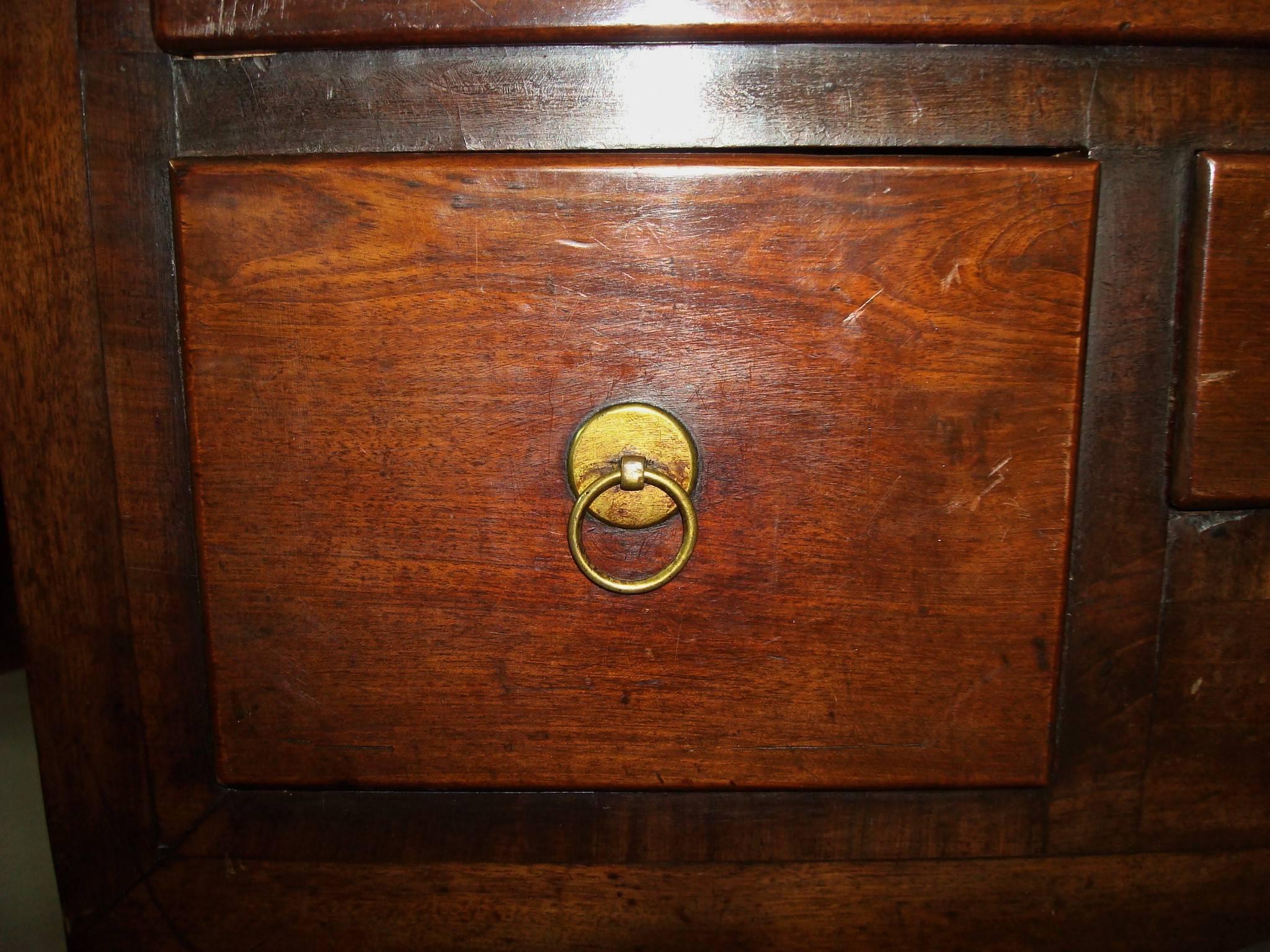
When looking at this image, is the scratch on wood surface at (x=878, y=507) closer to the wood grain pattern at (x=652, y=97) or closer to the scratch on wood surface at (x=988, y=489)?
the scratch on wood surface at (x=988, y=489)

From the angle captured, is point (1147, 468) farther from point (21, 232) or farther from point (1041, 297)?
point (21, 232)

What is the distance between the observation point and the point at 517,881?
1.48 feet

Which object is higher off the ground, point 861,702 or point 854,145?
point 854,145

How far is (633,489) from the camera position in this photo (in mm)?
375

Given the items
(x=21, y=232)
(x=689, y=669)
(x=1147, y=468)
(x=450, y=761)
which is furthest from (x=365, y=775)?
(x=1147, y=468)

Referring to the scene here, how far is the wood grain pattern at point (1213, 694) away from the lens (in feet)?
1.39

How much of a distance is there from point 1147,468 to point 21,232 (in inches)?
23.8

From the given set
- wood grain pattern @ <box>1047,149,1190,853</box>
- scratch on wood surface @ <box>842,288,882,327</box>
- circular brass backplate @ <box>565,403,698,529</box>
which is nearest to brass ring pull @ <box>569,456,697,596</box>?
circular brass backplate @ <box>565,403,698,529</box>

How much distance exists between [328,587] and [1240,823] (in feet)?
1.78

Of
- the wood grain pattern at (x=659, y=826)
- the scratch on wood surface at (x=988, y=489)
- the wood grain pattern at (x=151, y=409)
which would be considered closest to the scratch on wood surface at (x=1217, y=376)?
the scratch on wood surface at (x=988, y=489)

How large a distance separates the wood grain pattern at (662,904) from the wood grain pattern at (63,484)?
0.05m

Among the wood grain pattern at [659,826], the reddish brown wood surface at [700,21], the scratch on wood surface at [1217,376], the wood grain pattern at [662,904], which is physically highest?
the reddish brown wood surface at [700,21]

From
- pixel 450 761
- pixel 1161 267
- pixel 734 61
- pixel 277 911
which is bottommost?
pixel 277 911

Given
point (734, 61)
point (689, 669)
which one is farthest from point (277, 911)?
point (734, 61)
